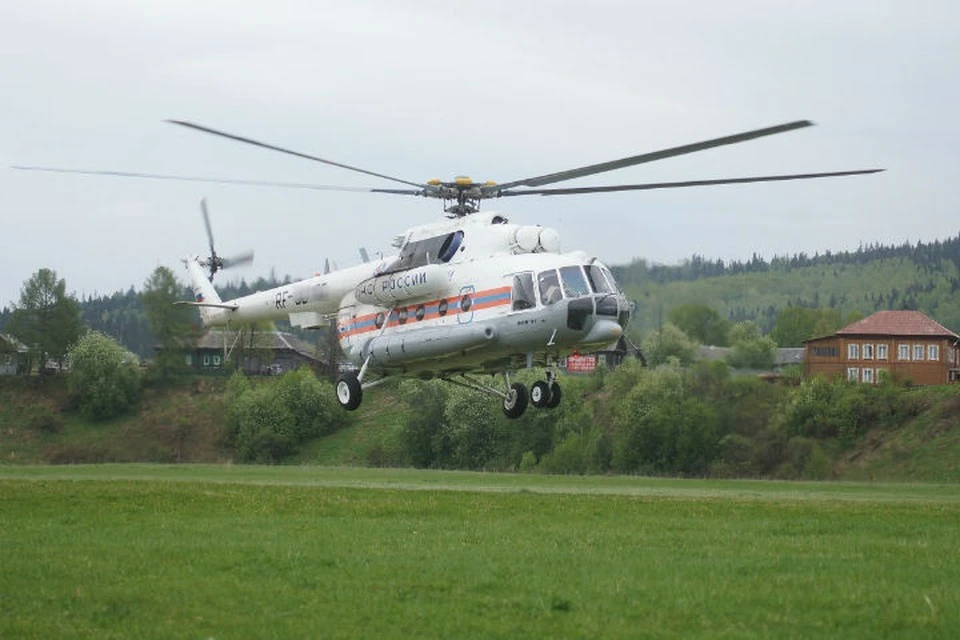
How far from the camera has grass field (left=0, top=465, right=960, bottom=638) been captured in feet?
50.9

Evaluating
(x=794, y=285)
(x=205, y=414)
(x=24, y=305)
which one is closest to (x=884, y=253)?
(x=794, y=285)

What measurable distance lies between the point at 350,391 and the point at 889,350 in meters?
52.3

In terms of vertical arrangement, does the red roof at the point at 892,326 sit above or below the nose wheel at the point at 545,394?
above

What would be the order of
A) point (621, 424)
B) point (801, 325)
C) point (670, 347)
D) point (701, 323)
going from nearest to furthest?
point (701, 323) < point (670, 347) < point (621, 424) < point (801, 325)

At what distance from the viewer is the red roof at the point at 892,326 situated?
84.0m

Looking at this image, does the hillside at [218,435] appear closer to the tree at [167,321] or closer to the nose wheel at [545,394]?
the tree at [167,321]

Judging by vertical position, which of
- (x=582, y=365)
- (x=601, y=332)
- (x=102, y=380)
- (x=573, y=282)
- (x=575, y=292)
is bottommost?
(x=102, y=380)

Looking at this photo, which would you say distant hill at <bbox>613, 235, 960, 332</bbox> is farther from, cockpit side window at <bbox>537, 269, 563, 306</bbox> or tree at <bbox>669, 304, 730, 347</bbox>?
cockpit side window at <bbox>537, 269, 563, 306</bbox>

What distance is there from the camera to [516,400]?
38250 mm

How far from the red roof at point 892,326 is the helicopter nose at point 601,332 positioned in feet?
173

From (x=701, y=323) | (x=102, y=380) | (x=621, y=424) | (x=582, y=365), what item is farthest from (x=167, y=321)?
(x=701, y=323)

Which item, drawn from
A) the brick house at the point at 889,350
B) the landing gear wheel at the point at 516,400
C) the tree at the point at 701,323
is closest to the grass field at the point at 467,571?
the landing gear wheel at the point at 516,400

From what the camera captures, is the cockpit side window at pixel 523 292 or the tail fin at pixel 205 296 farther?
the tail fin at pixel 205 296

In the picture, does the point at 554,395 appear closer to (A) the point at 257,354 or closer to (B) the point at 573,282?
(B) the point at 573,282
